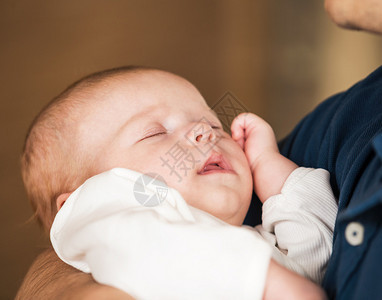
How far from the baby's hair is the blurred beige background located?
0.94 m

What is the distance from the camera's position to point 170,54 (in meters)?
2.52

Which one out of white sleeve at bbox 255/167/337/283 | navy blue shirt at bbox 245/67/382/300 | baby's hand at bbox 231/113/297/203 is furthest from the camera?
baby's hand at bbox 231/113/297/203

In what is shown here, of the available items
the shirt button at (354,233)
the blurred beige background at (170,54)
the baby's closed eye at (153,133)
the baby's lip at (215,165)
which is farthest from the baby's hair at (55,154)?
the blurred beige background at (170,54)

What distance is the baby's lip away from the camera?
0.90m

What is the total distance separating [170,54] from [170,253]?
199 centimetres

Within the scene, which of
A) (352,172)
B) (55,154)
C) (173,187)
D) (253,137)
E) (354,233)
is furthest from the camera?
(253,137)

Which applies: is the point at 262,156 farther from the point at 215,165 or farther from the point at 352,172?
the point at 352,172

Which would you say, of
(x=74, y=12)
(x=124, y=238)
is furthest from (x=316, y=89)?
(x=124, y=238)

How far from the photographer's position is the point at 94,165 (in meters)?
0.93

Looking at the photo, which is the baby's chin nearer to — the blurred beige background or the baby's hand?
the baby's hand

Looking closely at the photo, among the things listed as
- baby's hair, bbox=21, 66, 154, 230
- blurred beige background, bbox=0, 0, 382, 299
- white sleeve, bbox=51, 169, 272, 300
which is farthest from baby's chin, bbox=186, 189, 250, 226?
blurred beige background, bbox=0, 0, 382, 299

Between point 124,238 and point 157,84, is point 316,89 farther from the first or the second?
point 124,238

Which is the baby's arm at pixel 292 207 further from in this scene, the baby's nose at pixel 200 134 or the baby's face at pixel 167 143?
the baby's nose at pixel 200 134

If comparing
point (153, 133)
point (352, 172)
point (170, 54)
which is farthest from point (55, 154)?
point (170, 54)
